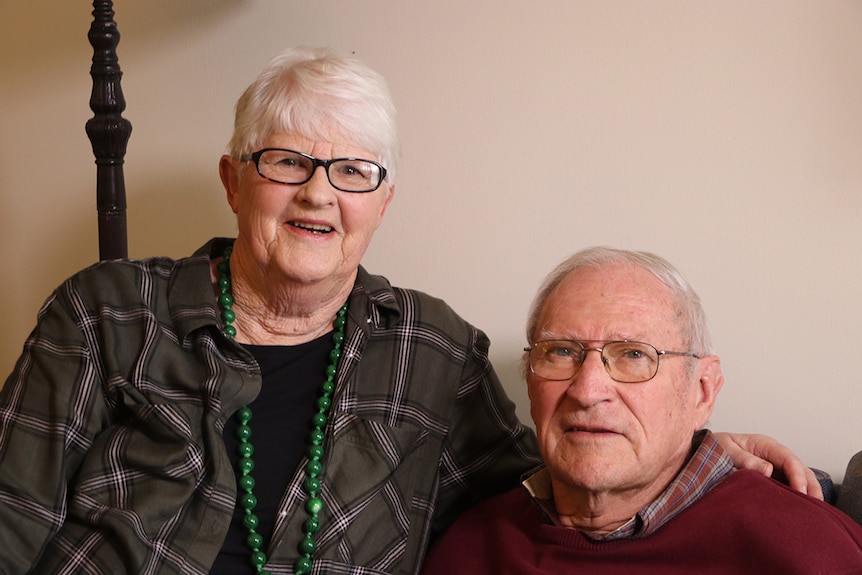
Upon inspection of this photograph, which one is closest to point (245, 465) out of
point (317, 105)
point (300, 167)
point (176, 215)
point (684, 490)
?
→ point (300, 167)

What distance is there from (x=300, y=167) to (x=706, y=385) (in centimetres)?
86

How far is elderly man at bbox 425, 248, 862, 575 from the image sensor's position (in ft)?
5.23

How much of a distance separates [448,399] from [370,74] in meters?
0.68

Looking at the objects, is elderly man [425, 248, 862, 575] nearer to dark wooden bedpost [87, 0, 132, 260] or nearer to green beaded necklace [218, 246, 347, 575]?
green beaded necklace [218, 246, 347, 575]

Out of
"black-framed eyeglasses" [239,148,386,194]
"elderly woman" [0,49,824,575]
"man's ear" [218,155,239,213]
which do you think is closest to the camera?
"elderly woman" [0,49,824,575]

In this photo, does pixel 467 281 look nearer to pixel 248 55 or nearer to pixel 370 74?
pixel 370 74

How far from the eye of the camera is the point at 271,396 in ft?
6.32

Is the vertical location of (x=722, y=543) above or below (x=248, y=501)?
above

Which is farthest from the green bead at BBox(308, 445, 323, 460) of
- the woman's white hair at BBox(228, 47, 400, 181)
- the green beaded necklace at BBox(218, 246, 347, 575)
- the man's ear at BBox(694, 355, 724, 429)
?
the man's ear at BBox(694, 355, 724, 429)

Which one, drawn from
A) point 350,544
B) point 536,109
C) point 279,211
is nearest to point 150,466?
point 350,544

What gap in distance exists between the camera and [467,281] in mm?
2424

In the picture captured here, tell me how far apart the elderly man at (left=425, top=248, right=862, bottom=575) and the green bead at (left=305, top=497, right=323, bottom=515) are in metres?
0.33

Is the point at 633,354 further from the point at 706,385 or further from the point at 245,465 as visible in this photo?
the point at 245,465

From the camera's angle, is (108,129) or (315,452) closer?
(315,452)
